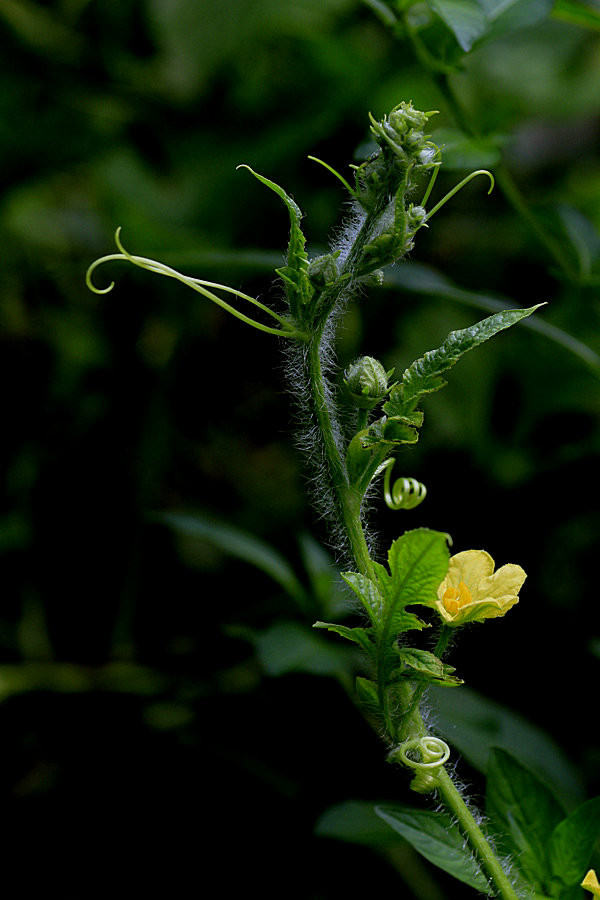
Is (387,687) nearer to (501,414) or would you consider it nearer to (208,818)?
(208,818)

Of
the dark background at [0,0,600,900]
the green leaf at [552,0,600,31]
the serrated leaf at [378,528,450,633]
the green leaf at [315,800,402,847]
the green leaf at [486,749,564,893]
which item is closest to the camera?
the serrated leaf at [378,528,450,633]

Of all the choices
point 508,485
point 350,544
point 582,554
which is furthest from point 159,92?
point 350,544

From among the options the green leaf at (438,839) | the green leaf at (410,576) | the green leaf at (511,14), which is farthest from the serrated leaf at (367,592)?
the green leaf at (511,14)

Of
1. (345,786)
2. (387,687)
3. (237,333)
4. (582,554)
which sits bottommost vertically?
(345,786)

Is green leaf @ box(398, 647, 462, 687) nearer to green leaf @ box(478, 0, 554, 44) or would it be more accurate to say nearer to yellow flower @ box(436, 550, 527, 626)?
yellow flower @ box(436, 550, 527, 626)

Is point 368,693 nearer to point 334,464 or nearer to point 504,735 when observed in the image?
point 334,464

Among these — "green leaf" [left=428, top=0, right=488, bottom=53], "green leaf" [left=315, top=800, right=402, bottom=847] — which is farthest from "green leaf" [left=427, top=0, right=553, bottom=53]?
"green leaf" [left=315, top=800, right=402, bottom=847]

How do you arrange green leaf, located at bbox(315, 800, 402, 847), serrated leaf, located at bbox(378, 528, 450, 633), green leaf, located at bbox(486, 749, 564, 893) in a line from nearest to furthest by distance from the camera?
1. serrated leaf, located at bbox(378, 528, 450, 633)
2. green leaf, located at bbox(486, 749, 564, 893)
3. green leaf, located at bbox(315, 800, 402, 847)
